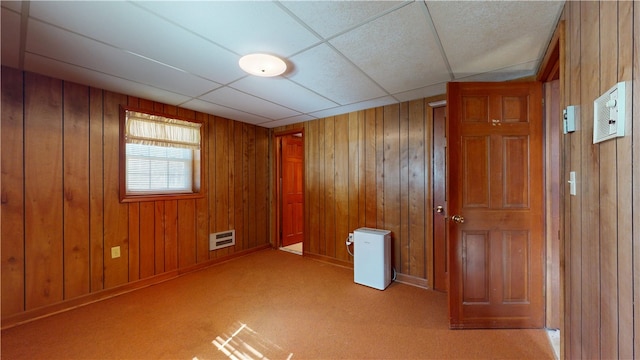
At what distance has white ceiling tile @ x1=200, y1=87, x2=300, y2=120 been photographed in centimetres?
265

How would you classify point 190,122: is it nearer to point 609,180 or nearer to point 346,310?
point 346,310

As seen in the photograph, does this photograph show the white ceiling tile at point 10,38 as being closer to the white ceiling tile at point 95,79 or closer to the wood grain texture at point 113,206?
the white ceiling tile at point 95,79

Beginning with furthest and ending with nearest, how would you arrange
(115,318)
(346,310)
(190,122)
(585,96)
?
(190,122), (346,310), (115,318), (585,96)

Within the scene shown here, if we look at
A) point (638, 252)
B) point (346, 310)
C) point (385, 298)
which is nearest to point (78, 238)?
point (346, 310)

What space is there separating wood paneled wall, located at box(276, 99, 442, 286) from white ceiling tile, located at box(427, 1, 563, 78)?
3.15ft

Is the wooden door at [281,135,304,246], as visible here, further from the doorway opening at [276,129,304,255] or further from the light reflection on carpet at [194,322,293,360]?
the light reflection on carpet at [194,322,293,360]

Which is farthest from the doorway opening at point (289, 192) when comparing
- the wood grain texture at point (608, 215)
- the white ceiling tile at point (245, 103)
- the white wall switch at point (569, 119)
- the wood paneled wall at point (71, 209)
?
the wood grain texture at point (608, 215)

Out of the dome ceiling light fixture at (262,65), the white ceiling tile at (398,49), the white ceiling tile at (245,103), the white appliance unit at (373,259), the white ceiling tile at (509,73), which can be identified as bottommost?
the white appliance unit at (373,259)

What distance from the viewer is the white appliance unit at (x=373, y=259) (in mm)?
2775

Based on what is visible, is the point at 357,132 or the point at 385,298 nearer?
the point at 385,298

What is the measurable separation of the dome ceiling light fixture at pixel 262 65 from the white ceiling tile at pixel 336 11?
1.63 feet

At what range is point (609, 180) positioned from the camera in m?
0.91

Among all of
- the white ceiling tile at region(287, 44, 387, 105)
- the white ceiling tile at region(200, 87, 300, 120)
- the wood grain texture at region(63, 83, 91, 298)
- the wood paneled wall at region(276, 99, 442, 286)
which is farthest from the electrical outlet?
the white ceiling tile at region(287, 44, 387, 105)

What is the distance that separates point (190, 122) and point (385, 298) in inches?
127
